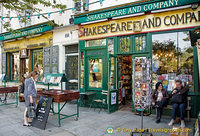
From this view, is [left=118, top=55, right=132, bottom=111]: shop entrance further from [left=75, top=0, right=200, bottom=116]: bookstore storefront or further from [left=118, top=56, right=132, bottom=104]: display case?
[left=75, top=0, right=200, bottom=116]: bookstore storefront

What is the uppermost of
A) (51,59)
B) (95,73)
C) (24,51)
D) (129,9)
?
(129,9)

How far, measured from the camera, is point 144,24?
7.00 metres

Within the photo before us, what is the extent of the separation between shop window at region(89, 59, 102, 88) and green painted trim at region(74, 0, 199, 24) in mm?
2083

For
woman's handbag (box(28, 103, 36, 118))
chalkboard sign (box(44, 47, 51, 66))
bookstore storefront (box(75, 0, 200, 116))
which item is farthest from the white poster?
chalkboard sign (box(44, 47, 51, 66))

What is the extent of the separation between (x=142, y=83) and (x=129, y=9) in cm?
323

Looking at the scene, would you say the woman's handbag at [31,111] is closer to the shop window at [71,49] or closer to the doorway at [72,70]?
the doorway at [72,70]

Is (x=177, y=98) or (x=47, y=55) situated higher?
(x=47, y=55)

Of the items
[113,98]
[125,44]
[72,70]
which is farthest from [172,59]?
[72,70]

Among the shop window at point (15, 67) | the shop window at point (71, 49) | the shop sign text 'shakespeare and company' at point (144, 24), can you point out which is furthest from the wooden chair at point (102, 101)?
the shop window at point (15, 67)

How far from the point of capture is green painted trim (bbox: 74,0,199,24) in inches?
249

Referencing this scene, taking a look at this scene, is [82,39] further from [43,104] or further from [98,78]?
[43,104]

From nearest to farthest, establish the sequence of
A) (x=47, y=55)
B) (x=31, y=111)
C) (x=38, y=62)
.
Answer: (x=31, y=111), (x=47, y=55), (x=38, y=62)

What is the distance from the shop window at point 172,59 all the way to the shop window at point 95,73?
101 inches

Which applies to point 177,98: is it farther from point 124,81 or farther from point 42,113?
point 42,113
